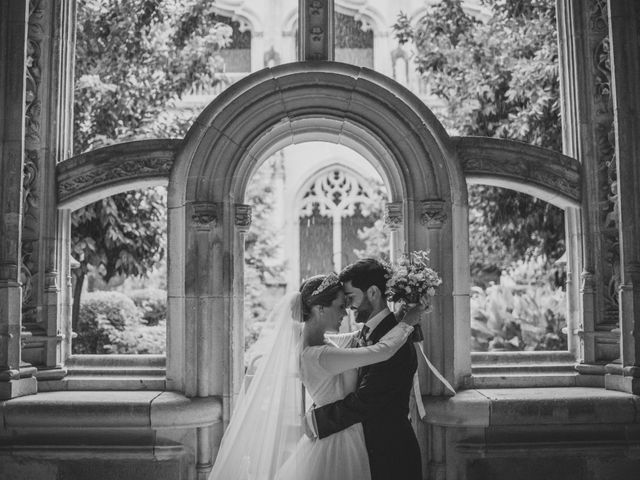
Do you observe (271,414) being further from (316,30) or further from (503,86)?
(503,86)

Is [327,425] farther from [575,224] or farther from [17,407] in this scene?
[575,224]

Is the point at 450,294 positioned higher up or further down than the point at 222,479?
higher up

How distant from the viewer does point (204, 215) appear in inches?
218

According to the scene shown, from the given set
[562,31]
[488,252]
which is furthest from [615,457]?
[488,252]

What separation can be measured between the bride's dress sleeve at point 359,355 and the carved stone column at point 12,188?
9.14ft

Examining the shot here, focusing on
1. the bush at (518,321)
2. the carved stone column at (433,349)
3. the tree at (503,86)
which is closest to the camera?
the carved stone column at (433,349)

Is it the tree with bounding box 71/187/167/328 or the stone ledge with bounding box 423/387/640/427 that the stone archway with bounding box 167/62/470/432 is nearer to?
the stone ledge with bounding box 423/387/640/427

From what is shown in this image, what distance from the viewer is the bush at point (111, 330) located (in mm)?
10234

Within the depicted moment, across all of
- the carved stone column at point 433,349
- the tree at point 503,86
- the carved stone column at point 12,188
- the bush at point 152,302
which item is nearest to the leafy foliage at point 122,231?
the carved stone column at point 12,188

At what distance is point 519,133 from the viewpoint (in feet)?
28.9

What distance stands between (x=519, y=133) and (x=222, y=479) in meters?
6.24

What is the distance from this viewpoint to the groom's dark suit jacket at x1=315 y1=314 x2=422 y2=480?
3.80 m

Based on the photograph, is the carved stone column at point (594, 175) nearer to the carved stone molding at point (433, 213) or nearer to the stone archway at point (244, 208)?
the stone archway at point (244, 208)

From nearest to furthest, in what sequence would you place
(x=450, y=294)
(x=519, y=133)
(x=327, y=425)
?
(x=327, y=425) < (x=450, y=294) < (x=519, y=133)
